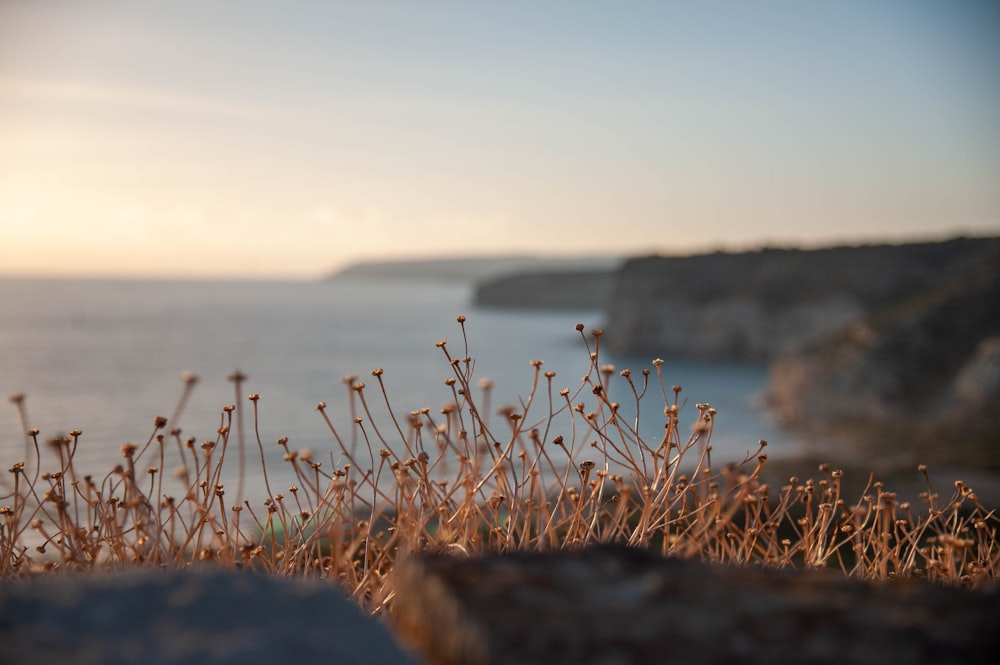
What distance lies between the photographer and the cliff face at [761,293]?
66.9m

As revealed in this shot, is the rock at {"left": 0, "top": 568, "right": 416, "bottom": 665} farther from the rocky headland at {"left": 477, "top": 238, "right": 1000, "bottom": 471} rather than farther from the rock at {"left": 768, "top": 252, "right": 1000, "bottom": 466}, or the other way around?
the rock at {"left": 768, "top": 252, "right": 1000, "bottom": 466}

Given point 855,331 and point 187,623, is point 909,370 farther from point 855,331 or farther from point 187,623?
point 187,623

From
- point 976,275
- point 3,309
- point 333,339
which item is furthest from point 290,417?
point 3,309

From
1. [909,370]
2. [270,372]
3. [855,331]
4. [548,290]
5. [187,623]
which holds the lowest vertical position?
[270,372]

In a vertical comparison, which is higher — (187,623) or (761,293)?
(187,623)

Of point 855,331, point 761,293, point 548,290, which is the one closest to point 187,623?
point 855,331

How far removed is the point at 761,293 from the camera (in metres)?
71.3

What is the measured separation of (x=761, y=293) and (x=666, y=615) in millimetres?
73038

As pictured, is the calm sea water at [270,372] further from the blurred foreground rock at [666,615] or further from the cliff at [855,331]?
the blurred foreground rock at [666,615]

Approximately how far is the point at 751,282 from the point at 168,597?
248ft

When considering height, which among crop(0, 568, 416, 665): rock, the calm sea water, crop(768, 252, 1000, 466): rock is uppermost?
crop(0, 568, 416, 665): rock

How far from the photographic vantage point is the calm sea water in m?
32.8

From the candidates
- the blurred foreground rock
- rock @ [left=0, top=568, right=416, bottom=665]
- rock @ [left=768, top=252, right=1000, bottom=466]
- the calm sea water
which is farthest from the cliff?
rock @ [left=0, top=568, right=416, bottom=665]

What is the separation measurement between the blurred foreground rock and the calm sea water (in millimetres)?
6465
